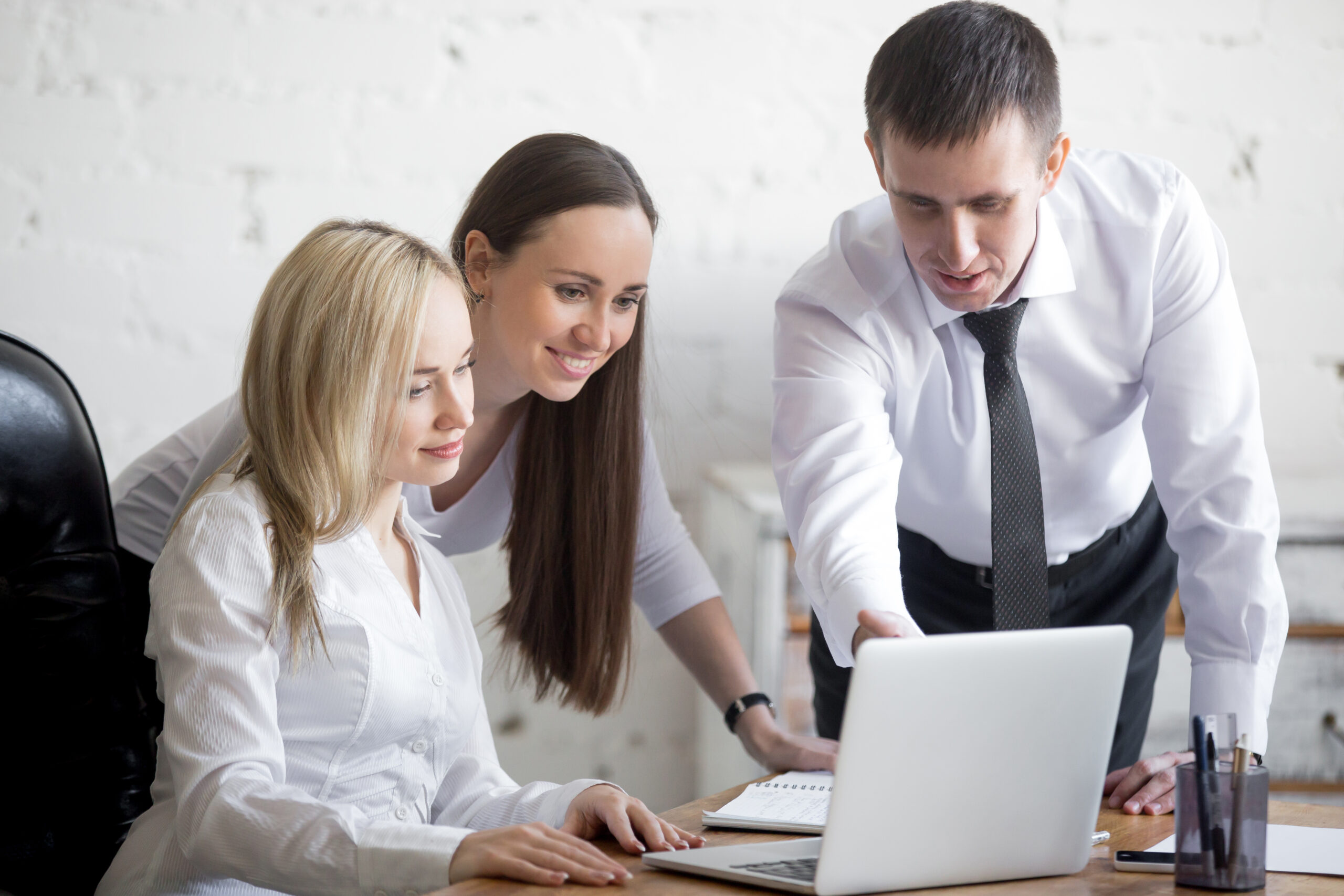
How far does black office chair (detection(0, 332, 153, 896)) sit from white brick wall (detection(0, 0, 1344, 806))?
0.69m

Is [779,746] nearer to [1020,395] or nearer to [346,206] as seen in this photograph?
[1020,395]

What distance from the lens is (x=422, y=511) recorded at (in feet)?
4.33

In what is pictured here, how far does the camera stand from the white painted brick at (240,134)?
1.67 meters

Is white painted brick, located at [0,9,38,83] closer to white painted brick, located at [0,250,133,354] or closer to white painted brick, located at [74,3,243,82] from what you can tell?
white painted brick, located at [74,3,243,82]

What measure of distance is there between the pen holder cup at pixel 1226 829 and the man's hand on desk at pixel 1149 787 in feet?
0.68

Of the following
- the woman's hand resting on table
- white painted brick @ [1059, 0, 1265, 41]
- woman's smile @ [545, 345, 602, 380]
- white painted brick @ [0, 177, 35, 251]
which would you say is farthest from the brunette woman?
white painted brick @ [1059, 0, 1265, 41]

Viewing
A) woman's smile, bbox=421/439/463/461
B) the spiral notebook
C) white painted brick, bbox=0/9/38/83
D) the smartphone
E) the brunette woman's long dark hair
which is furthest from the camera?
white painted brick, bbox=0/9/38/83

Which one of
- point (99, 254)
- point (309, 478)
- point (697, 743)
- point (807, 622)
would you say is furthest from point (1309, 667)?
point (99, 254)

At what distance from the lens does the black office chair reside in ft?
3.20

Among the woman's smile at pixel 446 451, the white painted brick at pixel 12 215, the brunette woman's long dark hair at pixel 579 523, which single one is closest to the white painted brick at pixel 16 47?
the white painted brick at pixel 12 215

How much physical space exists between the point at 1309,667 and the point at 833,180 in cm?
93

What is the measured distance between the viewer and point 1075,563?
4.33 ft

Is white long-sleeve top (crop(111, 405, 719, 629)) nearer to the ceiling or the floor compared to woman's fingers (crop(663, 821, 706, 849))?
nearer to the ceiling

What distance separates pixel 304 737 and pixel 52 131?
1157 mm
